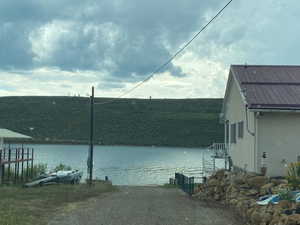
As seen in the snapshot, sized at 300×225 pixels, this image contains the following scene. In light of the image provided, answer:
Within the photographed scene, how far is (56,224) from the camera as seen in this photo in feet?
43.8

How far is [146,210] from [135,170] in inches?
1768

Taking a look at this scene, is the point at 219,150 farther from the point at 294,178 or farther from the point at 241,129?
the point at 294,178

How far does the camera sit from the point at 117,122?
402ft

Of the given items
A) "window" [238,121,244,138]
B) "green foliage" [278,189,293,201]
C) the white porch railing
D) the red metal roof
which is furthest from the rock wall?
the white porch railing

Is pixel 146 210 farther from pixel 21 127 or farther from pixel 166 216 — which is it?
pixel 21 127

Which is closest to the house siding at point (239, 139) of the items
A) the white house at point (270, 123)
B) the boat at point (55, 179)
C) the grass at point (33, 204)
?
the white house at point (270, 123)

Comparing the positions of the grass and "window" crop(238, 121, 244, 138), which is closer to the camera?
the grass

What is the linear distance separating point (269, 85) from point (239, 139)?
317 cm

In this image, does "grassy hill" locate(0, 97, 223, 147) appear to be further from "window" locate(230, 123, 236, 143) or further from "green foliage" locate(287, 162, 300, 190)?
"green foliage" locate(287, 162, 300, 190)

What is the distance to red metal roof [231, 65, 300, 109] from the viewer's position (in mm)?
19125

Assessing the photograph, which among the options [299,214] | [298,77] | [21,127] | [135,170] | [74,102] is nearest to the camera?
[299,214]

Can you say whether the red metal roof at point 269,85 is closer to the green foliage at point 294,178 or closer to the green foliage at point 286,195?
the green foliage at point 294,178

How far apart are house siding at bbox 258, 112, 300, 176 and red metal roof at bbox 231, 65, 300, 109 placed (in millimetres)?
507

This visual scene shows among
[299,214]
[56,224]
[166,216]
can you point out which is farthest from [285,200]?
[56,224]
